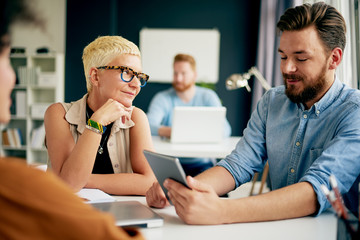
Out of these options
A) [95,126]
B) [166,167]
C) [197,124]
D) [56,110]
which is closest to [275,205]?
[166,167]

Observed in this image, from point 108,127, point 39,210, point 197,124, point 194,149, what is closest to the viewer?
point 39,210

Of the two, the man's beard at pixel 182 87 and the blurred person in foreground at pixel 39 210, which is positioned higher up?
the man's beard at pixel 182 87

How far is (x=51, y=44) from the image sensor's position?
639 centimetres

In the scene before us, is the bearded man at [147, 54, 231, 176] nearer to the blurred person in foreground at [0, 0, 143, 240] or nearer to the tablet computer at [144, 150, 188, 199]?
the tablet computer at [144, 150, 188, 199]

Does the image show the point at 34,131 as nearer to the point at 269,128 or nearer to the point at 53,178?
the point at 269,128

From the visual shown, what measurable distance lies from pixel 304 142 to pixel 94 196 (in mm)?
860

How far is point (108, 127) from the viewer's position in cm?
183

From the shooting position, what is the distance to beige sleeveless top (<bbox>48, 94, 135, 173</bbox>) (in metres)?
1.74

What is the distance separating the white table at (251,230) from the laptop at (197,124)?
1.85m

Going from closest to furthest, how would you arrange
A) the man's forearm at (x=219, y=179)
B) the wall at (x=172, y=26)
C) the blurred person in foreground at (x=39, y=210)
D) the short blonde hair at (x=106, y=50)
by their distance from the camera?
1. the blurred person in foreground at (x=39, y=210)
2. the man's forearm at (x=219, y=179)
3. the short blonde hair at (x=106, y=50)
4. the wall at (x=172, y=26)

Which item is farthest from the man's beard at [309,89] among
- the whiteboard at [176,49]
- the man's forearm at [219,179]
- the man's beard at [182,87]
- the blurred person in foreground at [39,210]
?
the whiteboard at [176,49]

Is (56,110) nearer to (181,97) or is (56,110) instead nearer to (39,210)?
(39,210)

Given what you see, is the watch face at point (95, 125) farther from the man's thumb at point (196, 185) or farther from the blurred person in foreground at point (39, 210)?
the blurred person in foreground at point (39, 210)

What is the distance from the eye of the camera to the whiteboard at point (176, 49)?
601 cm
